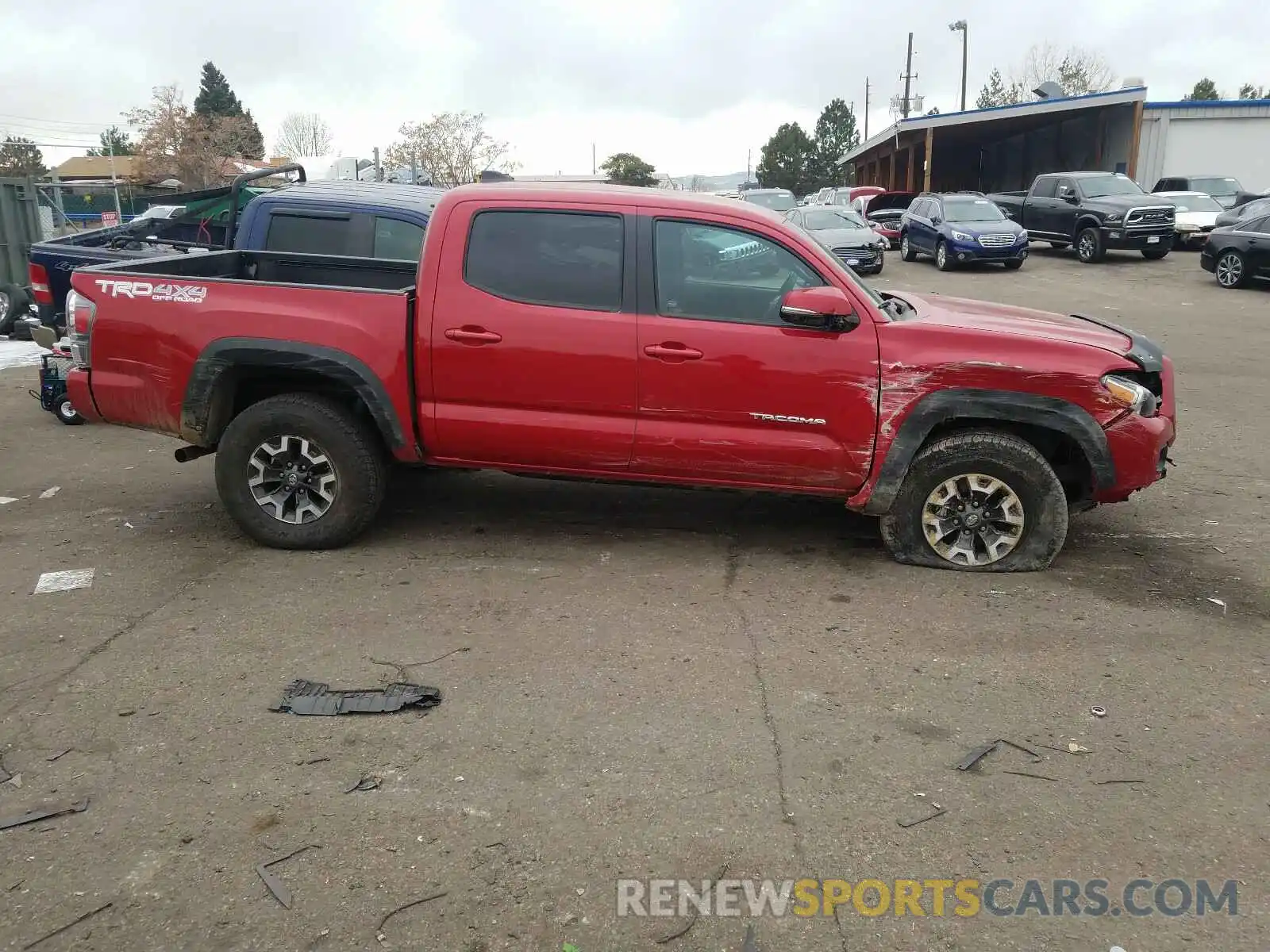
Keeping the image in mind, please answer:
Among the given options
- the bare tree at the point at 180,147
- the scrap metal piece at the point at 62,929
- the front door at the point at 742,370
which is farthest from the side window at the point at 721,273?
the bare tree at the point at 180,147

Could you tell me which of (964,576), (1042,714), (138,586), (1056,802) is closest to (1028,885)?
(1056,802)

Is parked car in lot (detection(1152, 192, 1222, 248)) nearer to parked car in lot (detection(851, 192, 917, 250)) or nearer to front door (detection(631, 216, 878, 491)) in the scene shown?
parked car in lot (detection(851, 192, 917, 250))

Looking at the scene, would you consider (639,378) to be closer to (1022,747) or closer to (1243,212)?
(1022,747)

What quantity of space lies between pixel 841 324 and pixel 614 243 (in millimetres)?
1222

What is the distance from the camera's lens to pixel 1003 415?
512cm

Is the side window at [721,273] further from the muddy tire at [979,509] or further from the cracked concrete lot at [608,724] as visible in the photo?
the cracked concrete lot at [608,724]

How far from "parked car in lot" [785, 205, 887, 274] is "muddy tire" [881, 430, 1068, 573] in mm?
16023

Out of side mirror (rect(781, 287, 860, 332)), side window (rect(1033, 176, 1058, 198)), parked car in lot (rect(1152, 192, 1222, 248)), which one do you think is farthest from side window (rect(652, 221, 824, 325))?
parked car in lot (rect(1152, 192, 1222, 248))

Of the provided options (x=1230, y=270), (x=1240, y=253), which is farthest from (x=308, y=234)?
(x=1230, y=270)

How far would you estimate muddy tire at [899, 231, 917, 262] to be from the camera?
2514 cm

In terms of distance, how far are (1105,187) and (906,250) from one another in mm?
4553

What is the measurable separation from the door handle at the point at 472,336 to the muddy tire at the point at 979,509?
223 centimetres

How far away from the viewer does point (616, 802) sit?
3.36 metres

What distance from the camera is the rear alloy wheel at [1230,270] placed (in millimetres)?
18516
